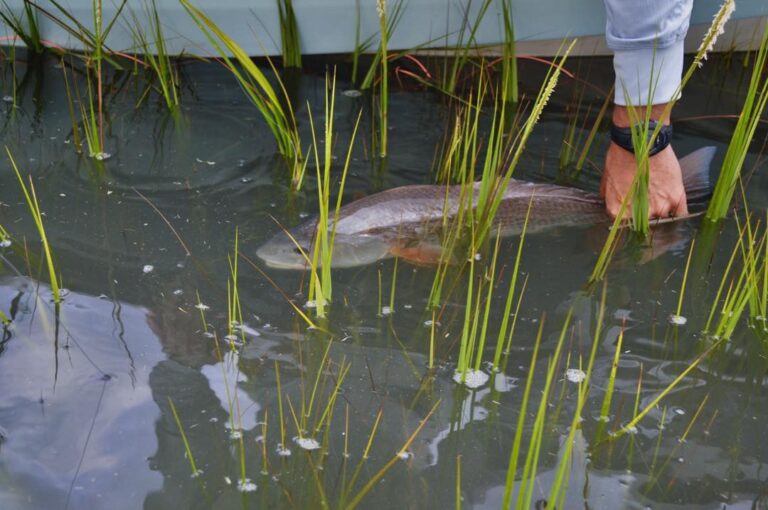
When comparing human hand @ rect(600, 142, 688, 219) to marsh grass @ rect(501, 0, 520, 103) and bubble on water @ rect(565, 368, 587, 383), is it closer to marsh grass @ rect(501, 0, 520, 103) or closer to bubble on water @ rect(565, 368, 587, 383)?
marsh grass @ rect(501, 0, 520, 103)

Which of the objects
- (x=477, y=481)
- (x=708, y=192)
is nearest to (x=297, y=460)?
(x=477, y=481)

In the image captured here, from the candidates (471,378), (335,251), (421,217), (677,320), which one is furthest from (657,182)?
(471,378)

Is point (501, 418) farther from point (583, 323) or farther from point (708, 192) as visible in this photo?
point (708, 192)

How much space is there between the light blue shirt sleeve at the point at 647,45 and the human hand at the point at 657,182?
18 centimetres

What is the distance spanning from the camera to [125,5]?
397cm

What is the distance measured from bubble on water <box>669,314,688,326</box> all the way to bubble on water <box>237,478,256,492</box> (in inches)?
48.2

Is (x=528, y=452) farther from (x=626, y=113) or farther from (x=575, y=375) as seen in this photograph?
(x=626, y=113)

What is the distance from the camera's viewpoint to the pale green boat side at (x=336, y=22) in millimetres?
3982

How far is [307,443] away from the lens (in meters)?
1.93

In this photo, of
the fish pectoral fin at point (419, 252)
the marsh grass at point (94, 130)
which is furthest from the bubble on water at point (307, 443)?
the marsh grass at point (94, 130)

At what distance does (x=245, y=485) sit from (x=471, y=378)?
60cm

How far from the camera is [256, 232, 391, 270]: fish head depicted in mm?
2645

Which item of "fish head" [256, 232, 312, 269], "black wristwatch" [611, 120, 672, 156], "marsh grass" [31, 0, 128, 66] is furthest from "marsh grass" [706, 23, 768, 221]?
"marsh grass" [31, 0, 128, 66]

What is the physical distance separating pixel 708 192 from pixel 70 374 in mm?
2075
